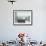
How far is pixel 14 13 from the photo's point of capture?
4.85 meters

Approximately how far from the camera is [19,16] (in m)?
4.86

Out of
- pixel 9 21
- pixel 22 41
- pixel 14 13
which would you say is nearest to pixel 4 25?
pixel 9 21

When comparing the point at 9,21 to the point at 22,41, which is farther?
the point at 9,21

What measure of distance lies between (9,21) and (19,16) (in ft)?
1.38

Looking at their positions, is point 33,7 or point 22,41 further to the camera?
point 33,7

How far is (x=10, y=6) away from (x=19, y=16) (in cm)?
51

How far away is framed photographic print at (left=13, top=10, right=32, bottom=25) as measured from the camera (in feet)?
15.9

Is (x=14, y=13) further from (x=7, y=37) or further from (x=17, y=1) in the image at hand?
(x=7, y=37)

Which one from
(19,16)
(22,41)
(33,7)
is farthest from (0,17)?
(22,41)

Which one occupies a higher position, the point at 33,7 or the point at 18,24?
the point at 33,7

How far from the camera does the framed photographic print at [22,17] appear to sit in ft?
15.9

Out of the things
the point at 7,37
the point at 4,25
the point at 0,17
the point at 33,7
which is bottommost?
the point at 7,37

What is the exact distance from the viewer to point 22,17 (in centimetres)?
485

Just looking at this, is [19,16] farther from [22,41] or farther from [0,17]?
[22,41]
